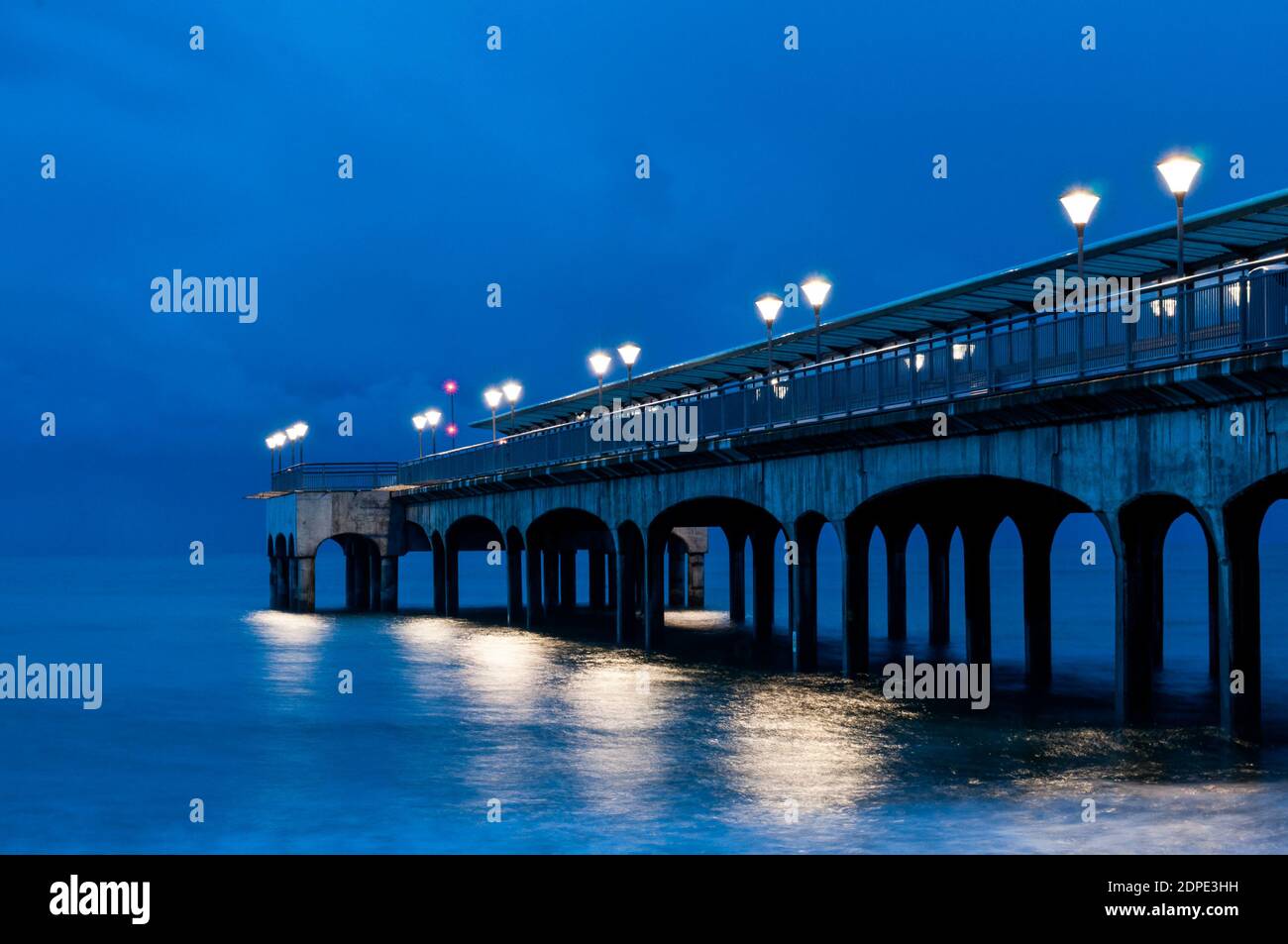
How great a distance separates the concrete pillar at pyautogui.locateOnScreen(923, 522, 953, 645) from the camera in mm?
47750

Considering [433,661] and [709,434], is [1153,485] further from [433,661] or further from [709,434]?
[433,661]

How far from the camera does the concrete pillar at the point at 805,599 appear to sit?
112ft

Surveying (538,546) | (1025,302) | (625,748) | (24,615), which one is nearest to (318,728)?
(625,748)

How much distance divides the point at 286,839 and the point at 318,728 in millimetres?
10944

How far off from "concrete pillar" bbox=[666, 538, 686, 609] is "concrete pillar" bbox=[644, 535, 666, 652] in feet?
95.0

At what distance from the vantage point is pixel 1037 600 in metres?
34.2

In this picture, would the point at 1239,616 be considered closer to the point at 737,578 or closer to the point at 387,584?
the point at 737,578

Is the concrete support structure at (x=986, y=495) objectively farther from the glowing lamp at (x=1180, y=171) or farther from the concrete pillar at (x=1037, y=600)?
the glowing lamp at (x=1180, y=171)

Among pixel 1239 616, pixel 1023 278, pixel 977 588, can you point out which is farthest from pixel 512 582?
pixel 1239 616

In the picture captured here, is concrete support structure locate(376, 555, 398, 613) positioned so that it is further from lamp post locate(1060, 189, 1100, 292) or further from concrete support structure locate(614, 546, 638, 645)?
lamp post locate(1060, 189, 1100, 292)

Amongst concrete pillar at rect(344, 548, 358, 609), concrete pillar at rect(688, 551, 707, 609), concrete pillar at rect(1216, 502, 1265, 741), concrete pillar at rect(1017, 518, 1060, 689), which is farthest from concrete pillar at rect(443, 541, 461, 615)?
concrete pillar at rect(1216, 502, 1265, 741)

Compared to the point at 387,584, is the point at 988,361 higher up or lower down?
higher up

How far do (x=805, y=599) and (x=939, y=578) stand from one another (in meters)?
16.2

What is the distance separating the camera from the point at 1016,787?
Answer: 20.2m
